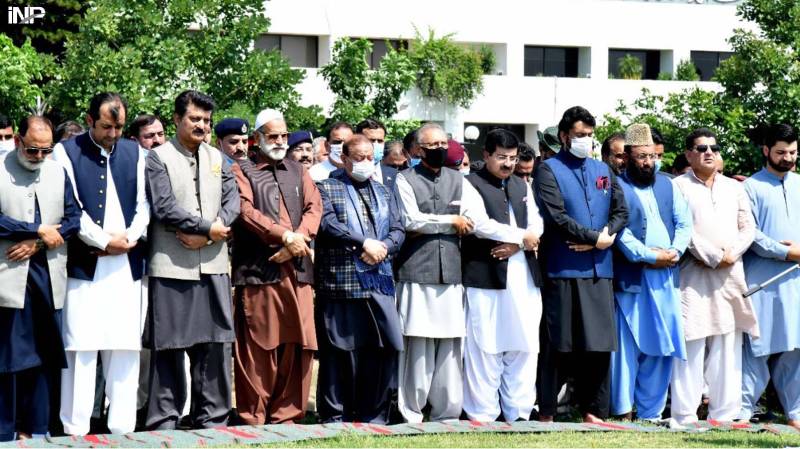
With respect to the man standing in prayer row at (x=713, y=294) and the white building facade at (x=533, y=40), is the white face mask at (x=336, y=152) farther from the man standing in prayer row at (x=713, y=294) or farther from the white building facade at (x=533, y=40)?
the white building facade at (x=533, y=40)

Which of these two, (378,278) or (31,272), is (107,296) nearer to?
(31,272)

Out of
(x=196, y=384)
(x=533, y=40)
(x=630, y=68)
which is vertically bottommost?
(x=196, y=384)

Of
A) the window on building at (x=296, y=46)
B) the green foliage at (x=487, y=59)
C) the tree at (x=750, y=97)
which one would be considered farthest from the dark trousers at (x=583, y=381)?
the green foliage at (x=487, y=59)

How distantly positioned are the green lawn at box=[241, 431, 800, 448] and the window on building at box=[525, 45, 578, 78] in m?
30.8

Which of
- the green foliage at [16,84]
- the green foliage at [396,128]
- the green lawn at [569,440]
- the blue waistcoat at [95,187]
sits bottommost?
the green lawn at [569,440]

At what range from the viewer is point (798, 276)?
402 inches

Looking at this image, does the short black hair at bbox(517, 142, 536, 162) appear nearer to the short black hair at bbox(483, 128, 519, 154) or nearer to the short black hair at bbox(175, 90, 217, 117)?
the short black hair at bbox(483, 128, 519, 154)

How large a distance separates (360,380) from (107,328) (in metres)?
1.87

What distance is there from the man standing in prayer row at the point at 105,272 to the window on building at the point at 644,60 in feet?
107

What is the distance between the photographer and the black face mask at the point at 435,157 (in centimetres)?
956

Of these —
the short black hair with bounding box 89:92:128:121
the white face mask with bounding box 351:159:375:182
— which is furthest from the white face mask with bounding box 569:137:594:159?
Answer: the short black hair with bounding box 89:92:128:121

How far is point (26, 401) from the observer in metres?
8.39

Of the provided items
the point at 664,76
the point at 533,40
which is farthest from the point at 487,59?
the point at 664,76

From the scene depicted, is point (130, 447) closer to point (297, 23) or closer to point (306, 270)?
point (306, 270)
